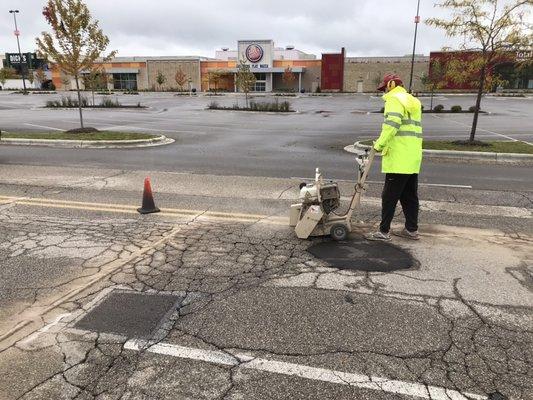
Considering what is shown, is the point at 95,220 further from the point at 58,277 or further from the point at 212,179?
the point at 212,179

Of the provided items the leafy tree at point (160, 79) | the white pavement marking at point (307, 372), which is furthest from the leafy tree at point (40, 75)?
the white pavement marking at point (307, 372)

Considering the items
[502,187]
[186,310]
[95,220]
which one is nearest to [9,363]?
[186,310]

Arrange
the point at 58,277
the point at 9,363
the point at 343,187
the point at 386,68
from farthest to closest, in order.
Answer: the point at 386,68 < the point at 343,187 < the point at 58,277 < the point at 9,363

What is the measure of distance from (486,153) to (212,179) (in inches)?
317

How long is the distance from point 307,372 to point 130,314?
5.44ft

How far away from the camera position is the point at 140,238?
582 cm

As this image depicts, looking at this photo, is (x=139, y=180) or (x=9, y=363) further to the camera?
(x=139, y=180)

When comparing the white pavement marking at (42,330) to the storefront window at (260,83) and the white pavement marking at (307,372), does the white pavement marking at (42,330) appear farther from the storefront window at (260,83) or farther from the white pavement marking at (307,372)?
the storefront window at (260,83)

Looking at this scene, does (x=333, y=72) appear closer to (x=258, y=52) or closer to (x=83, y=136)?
(x=258, y=52)

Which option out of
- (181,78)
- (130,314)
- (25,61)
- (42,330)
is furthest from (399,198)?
(25,61)

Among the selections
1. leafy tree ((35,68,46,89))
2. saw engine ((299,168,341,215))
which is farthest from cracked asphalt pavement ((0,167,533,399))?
A: leafy tree ((35,68,46,89))

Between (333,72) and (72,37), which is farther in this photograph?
(333,72)

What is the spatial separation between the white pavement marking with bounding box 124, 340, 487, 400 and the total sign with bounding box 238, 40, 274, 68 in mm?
65768

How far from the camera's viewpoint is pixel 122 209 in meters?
7.19
